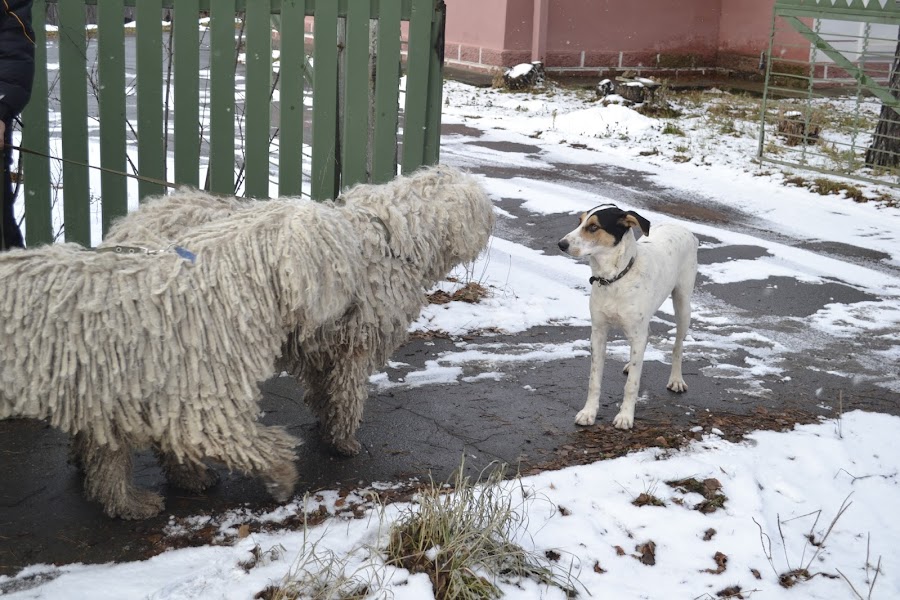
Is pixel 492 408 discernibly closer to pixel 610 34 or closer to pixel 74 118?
pixel 74 118

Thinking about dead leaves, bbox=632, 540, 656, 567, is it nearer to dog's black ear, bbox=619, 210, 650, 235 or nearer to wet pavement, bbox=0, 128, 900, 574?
wet pavement, bbox=0, 128, 900, 574

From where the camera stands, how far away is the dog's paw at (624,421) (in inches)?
197

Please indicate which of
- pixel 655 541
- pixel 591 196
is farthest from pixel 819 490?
pixel 591 196

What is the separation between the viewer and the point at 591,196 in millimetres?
10305

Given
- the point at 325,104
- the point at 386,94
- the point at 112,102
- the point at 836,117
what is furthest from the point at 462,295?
the point at 836,117

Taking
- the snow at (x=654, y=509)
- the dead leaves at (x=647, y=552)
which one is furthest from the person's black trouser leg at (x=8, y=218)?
the dead leaves at (x=647, y=552)

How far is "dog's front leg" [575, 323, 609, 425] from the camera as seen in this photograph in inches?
198

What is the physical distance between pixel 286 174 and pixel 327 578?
3.49 m

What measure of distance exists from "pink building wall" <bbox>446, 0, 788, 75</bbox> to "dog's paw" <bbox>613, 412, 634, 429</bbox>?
1402 cm

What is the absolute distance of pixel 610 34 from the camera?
61.8ft

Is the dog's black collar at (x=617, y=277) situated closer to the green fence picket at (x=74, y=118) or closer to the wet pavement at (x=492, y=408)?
the wet pavement at (x=492, y=408)

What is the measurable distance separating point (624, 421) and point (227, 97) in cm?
319

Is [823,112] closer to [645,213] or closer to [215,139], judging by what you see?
[645,213]

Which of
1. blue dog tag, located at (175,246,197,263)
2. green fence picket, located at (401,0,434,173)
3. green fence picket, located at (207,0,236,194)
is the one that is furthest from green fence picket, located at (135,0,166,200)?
blue dog tag, located at (175,246,197,263)
